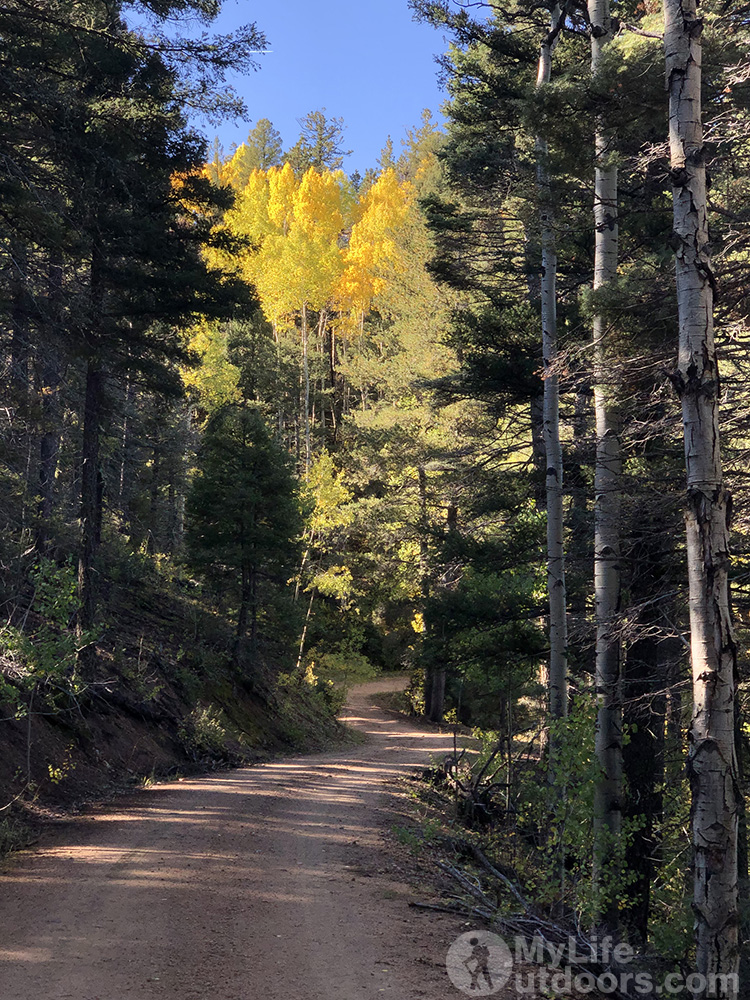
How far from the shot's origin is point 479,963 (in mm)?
5801

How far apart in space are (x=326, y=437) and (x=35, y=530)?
28115 mm

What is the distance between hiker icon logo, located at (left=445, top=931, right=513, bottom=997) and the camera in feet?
17.6

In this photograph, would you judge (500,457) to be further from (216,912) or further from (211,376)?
(211,376)

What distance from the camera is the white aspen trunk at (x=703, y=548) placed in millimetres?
4773

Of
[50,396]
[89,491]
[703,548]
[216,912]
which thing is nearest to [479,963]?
[216,912]

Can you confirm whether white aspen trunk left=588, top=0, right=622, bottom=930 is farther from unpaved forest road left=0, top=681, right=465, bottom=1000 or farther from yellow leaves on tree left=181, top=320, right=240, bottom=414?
yellow leaves on tree left=181, top=320, right=240, bottom=414

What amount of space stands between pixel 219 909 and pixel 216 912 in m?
0.08

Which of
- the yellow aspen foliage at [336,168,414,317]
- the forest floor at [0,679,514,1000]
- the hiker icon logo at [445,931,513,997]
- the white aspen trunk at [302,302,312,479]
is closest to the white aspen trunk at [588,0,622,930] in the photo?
the hiker icon logo at [445,931,513,997]

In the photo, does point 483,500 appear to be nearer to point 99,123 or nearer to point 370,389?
point 99,123

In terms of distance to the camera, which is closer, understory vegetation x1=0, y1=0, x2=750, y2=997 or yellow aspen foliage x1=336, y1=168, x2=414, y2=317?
understory vegetation x1=0, y1=0, x2=750, y2=997

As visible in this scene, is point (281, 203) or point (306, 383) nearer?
point (306, 383)

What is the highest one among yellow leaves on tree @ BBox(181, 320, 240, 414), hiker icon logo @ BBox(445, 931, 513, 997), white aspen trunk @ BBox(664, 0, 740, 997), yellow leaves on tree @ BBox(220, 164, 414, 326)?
yellow leaves on tree @ BBox(220, 164, 414, 326)

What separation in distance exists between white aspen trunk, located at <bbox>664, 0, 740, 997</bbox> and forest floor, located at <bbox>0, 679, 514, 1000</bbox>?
169 cm

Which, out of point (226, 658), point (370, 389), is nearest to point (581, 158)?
point (226, 658)
